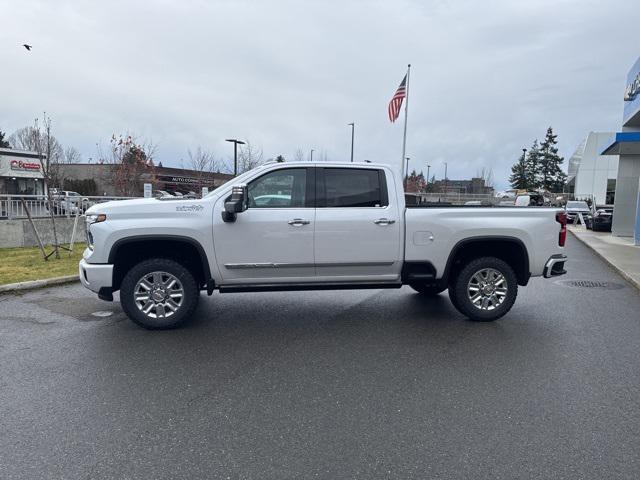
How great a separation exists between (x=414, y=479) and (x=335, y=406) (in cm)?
108

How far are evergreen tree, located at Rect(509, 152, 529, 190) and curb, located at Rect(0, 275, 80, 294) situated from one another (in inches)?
3255

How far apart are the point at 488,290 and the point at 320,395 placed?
10.8 ft

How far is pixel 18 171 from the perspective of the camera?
117 ft

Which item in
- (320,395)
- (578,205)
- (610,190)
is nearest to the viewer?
(320,395)

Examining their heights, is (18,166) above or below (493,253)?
above

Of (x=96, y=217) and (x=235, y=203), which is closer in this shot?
(x=235, y=203)

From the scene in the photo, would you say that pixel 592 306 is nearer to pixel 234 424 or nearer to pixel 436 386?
pixel 436 386

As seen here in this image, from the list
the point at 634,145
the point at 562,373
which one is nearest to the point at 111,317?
the point at 562,373

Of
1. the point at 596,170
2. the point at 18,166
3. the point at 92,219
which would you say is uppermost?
the point at 596,170

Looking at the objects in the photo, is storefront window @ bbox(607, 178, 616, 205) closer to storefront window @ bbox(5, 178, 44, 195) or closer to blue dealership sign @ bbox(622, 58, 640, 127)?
blue dealership sign @ bbox(622, 58, 640, 127)

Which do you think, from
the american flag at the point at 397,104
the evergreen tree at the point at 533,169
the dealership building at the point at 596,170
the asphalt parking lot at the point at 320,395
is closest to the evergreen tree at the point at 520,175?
the evergreen tree at the point at 533,169

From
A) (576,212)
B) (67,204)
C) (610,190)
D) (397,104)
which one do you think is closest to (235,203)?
(67,204)

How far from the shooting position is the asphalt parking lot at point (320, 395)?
313cm

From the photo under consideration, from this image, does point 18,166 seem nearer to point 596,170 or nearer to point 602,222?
point 602,222
